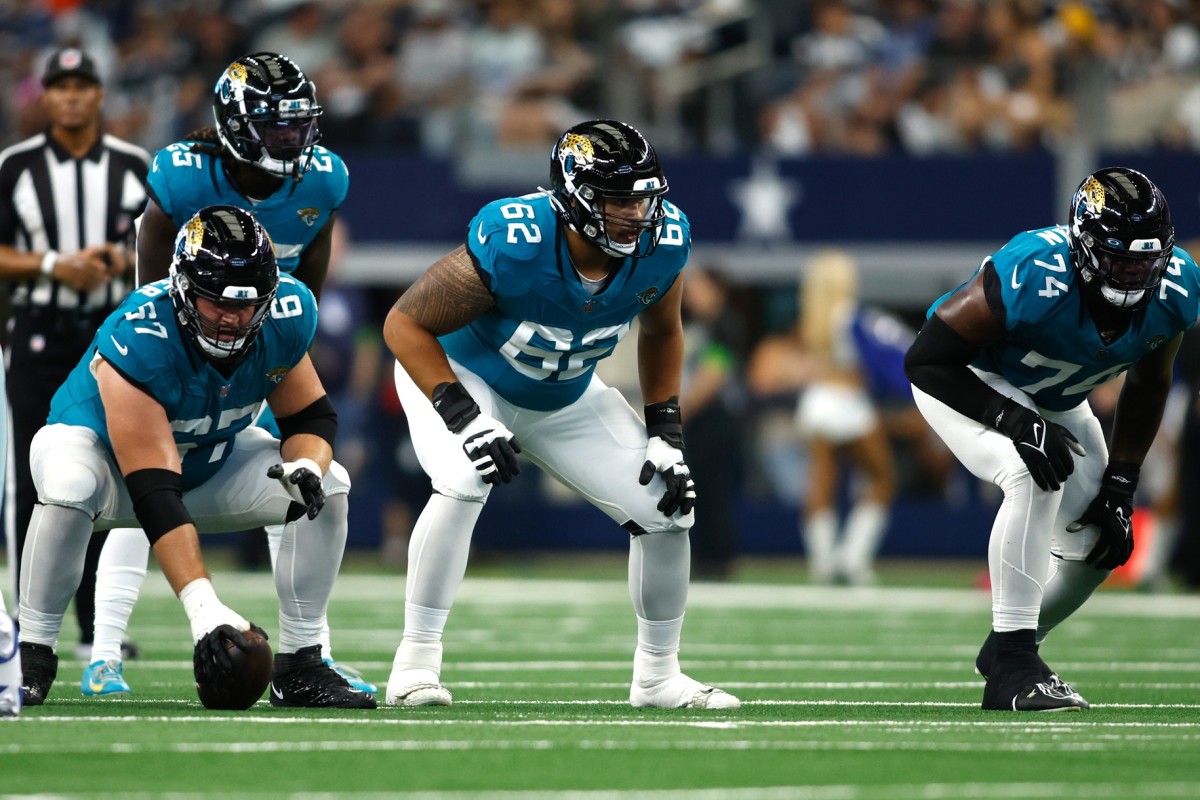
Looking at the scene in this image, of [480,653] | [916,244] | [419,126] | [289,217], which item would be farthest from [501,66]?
[289,217]

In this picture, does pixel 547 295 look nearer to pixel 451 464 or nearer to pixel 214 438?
pixel 451 464

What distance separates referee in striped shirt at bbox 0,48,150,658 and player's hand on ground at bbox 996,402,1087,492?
3.27 meters

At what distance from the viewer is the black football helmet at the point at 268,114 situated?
6246 millimetres

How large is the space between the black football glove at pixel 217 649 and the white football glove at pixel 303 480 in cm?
51

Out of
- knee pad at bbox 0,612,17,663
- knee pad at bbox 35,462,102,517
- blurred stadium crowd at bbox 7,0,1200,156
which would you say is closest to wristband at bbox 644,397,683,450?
knee pad at bbox 35,462,102,517

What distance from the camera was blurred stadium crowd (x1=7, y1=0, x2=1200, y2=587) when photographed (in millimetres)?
14734

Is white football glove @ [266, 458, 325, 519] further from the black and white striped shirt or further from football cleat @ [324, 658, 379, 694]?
the black and white striped shirt

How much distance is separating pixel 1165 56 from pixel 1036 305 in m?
10.2

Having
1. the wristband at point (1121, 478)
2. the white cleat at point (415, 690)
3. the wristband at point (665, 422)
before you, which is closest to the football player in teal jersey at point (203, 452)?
the white cleat at point (415, 690)

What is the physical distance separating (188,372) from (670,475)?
1407mm

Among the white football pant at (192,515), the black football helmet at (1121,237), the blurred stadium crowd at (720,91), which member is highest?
the blurred stadium crowd at (720,91)

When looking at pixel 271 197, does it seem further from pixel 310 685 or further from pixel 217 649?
pixel 217 649

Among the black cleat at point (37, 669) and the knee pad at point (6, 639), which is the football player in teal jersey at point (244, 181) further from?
the knee pad at point (6, 639)

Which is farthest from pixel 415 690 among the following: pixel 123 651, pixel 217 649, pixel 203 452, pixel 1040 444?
pixel 123 651
